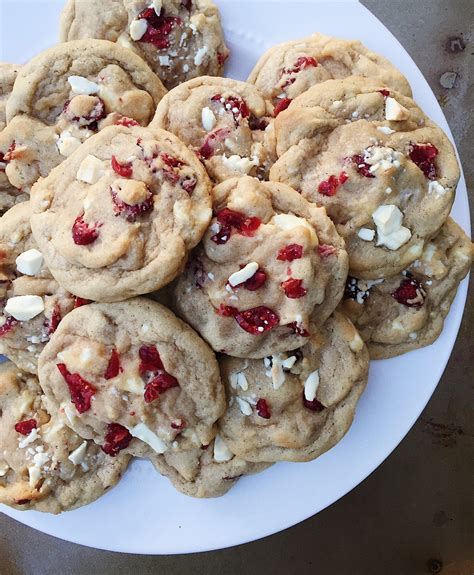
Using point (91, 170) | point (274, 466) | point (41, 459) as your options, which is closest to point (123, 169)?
point (91, 170)

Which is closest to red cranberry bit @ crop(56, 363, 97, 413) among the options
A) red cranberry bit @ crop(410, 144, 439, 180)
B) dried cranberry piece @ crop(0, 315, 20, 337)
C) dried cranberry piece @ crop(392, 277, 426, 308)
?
dried cranberry piece @ crop(0, 315, 20, 337)

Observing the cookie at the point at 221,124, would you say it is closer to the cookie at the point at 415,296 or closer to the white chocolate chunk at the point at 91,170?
the white chocolate chunk at the point at 91,170

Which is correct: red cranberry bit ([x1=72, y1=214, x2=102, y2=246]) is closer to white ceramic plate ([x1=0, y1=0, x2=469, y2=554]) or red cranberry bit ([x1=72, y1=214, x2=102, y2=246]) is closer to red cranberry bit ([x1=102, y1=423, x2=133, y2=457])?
red cranberry bit ([x1=102, y1=423, x2=133, y2=457])

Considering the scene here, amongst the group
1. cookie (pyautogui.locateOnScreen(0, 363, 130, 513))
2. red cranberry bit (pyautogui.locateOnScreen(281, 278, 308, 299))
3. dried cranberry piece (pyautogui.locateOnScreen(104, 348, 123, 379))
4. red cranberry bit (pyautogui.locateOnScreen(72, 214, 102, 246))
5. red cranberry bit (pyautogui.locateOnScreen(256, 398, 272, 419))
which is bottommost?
cookie (pyautogui.locateOnScreen(0, 363, 130, 513))

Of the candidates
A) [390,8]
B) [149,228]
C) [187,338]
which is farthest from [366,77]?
[390,8]

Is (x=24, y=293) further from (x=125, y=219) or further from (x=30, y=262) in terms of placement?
(x=125, y=219)

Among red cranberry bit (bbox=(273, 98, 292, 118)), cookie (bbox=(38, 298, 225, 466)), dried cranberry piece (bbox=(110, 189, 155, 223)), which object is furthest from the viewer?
red cranberry bit (bbox=(273, 98, 292, 118))

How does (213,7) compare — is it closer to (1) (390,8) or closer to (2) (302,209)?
(2) (302,209)
